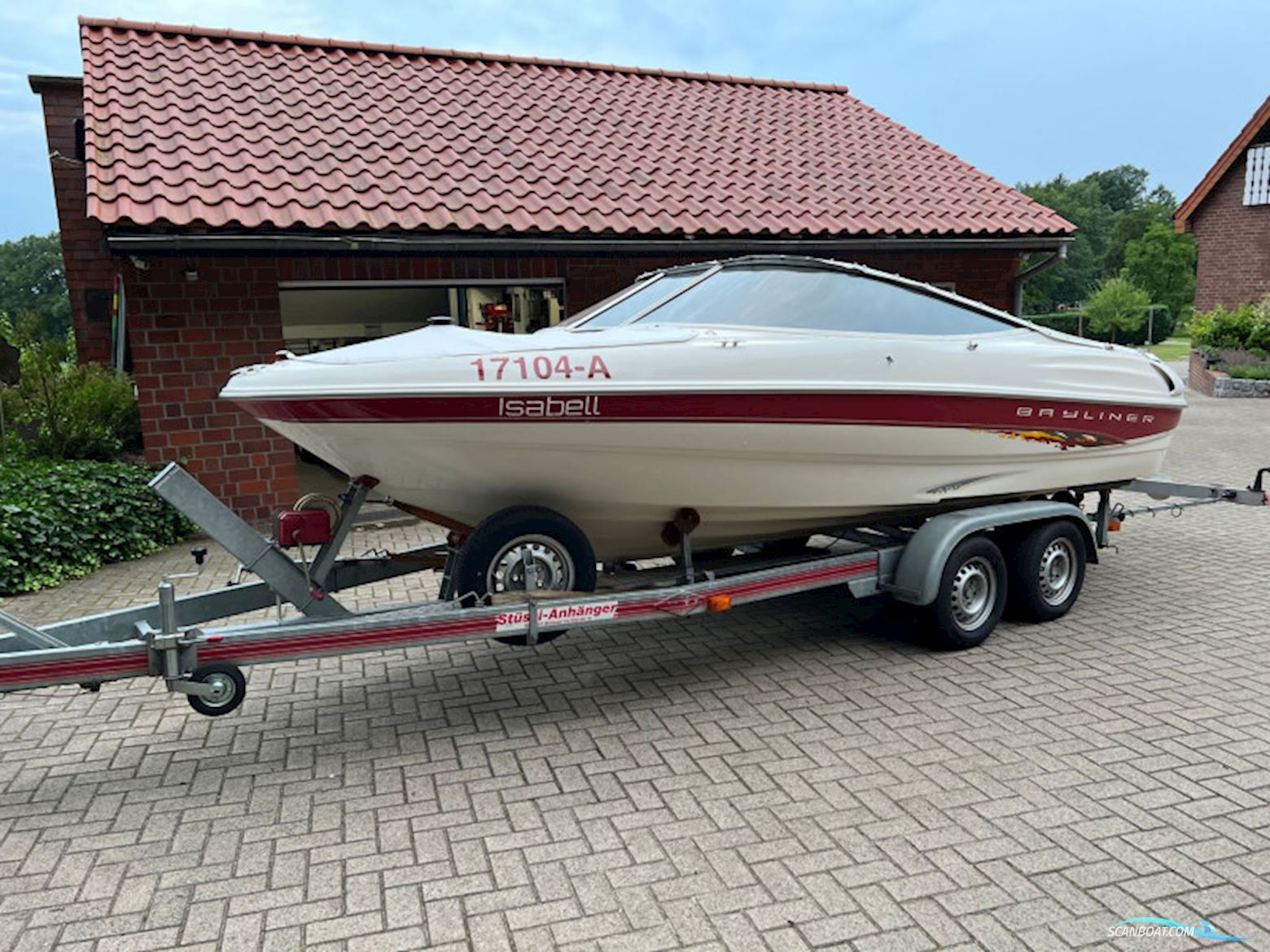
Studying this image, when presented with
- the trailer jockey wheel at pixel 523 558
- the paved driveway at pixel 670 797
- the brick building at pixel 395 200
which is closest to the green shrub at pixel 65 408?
the brick building at pixel 395 200

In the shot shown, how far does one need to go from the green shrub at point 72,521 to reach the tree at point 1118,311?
138 feet

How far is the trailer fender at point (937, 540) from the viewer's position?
15.5 ft

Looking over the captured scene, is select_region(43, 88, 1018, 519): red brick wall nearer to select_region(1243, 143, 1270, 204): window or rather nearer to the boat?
the boat

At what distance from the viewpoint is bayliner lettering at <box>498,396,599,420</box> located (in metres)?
3.72

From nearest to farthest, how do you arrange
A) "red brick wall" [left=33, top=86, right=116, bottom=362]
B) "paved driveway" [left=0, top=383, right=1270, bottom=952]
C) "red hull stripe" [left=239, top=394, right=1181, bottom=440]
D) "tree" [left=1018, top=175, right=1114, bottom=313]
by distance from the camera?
"paved driveway" [left=0, top=383, right=1270, bottom=952]
"red hull stripe" [left=239, top=394, right=1181, bottom=440]
"red brick wall" [left=33, top=86, right=116, bottom=362]
"tree" [left=1018, top=175, right=1114, bottom=313]

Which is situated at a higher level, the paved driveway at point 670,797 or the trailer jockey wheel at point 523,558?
→ the trailer jockey wheel at point 523,558

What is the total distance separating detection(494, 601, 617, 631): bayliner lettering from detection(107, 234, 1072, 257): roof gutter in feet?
16.4

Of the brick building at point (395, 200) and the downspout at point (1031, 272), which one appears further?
the downspout at point (1031, 272)

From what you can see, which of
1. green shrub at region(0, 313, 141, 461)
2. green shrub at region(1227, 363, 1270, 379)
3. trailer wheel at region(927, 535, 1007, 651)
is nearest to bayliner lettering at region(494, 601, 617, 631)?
trailer wheel at region(927, 535, 1007, 651)

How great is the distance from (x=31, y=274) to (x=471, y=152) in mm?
61788

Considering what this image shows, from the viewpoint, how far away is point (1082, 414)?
527 cm

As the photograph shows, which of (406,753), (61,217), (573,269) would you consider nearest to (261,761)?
(406,753)

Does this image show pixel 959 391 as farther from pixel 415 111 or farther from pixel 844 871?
pixel 415 111

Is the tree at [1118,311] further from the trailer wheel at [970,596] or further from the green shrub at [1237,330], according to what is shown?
the trailer wheel at [970,596]
